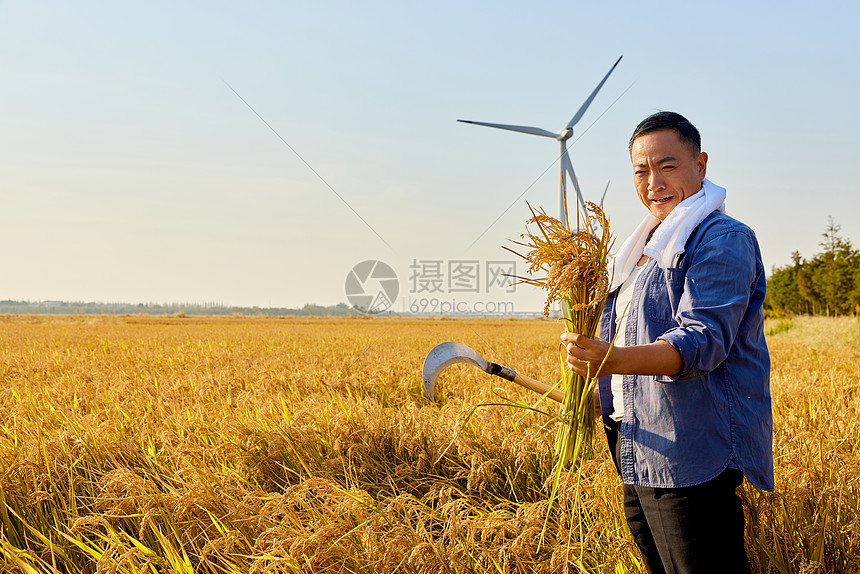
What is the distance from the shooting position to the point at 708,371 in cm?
185

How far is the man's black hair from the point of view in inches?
86.1

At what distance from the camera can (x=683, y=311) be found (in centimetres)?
191

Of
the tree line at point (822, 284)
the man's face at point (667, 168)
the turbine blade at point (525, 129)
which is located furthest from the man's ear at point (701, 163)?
the tree line at point (822, 284)

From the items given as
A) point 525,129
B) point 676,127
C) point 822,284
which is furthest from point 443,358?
point 822,284

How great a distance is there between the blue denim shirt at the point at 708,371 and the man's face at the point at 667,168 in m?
0.19

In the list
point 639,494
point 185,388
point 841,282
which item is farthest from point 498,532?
point 841,282

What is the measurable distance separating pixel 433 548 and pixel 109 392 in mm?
5786

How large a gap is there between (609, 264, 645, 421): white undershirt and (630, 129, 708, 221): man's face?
36 cm

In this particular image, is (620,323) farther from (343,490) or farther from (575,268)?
(343,490)

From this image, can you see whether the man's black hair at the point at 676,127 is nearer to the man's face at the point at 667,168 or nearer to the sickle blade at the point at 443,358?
the man's face at the point at 667,168

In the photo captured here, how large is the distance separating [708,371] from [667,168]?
85 cm

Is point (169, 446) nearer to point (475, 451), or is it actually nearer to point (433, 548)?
point (475, 451)

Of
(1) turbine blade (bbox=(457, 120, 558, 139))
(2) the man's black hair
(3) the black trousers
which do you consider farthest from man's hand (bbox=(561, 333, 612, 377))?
(1) turbine blade (bbox=(457, 120, 558, 139))

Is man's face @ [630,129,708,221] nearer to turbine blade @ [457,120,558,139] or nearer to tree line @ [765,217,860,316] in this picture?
turbine blade @ [457,120,558,139]
